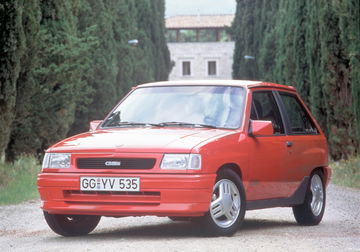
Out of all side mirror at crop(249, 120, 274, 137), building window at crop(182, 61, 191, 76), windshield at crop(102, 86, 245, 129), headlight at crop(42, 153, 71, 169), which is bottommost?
building window at crop(182, 61, 191, 76)

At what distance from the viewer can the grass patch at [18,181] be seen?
15438 mm

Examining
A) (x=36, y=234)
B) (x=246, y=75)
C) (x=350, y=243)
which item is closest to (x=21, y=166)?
(x=36, y=234)

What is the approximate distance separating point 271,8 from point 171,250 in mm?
46257

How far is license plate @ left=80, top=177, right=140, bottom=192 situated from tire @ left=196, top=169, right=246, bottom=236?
0.66 meters

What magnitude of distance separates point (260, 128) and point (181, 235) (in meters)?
1.29

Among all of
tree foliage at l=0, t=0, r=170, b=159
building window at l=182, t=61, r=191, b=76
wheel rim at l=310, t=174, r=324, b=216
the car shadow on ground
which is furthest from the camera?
building window at l=182, t=61, r=191, b=76

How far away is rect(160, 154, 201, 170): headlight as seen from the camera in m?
8.53

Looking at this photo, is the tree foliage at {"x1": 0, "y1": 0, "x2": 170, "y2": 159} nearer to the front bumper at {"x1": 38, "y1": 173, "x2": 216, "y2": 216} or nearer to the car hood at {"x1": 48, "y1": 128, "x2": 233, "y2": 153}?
the car hood at {"x1": 48, "y1": 128, "x2": 233, "y2": 153}

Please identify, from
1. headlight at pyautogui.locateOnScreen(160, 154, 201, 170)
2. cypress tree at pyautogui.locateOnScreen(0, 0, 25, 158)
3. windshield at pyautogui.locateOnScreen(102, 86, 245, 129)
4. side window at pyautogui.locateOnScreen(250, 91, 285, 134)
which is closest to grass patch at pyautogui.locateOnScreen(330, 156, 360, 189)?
cypress tree at pyautogui.locateOnScreen(0, 0, 25, 158)

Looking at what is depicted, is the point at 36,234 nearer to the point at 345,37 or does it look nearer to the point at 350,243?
the point at 350,243

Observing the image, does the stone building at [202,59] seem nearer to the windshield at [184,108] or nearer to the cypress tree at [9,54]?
the cypress tree at [9,54]

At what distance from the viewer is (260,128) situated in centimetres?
951

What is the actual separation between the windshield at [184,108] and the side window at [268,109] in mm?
368

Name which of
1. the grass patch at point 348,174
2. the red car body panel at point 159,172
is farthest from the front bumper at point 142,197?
the grass patch at point 348,174
